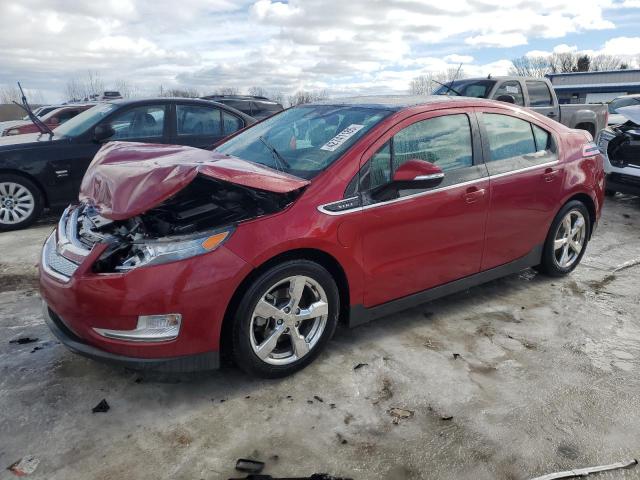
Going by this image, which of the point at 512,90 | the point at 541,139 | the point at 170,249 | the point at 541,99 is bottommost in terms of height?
the point at 170,249

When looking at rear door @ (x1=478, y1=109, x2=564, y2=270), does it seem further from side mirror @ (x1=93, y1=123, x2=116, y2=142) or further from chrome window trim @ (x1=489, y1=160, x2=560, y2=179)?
side mirror @ (x1=93, y1=123, x2=116, y2=142)

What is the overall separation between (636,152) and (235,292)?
6895 mm

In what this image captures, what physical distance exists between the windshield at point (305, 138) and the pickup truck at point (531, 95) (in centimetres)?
578

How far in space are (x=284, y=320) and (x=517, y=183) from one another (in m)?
2.19

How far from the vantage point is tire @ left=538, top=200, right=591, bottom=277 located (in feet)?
14.4

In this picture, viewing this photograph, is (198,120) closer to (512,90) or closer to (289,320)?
(289,320)

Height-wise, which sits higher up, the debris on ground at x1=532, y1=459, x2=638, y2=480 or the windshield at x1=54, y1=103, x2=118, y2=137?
the windshield at x1=54, y1=103, x2=118, y2=137

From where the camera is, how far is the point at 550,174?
4.17m

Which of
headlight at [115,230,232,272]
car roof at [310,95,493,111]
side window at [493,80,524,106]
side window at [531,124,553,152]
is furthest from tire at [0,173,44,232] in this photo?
side window at [493,80,524,106]

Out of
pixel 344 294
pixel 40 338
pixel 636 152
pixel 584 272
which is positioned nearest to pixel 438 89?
pixel 636 152

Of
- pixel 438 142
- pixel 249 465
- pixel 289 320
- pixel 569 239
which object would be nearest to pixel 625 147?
pixel 569 239

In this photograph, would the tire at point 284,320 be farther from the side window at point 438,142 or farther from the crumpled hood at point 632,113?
the crumpled hood at point 632,113

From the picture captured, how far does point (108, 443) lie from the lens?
8.05 ft

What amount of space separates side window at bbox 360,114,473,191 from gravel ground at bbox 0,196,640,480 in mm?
1162
